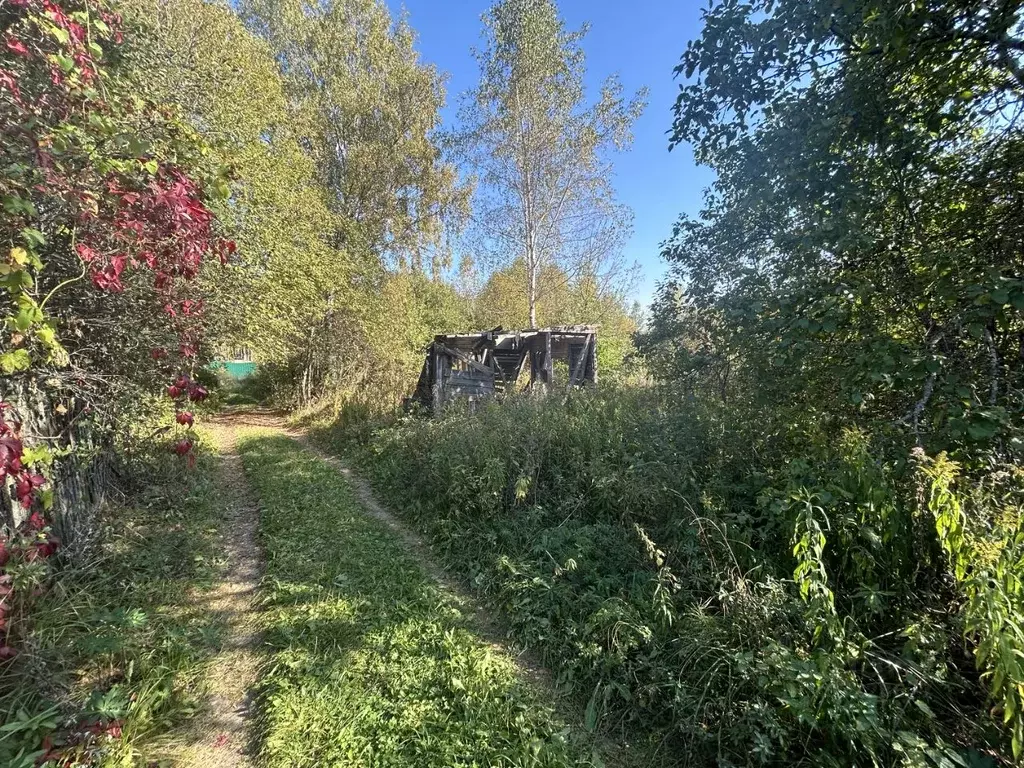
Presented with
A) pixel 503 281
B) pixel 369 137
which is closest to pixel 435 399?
pixel 369 137

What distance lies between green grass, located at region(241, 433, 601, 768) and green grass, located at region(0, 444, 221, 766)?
516 millimetres

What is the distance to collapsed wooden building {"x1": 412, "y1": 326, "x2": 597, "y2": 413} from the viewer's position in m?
8.91

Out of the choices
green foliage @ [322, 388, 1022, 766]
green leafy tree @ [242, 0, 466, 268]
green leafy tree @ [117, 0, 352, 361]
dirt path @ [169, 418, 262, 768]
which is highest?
green leafy tree @ [242, 0, 466, 268]

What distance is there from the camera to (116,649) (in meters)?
2.74

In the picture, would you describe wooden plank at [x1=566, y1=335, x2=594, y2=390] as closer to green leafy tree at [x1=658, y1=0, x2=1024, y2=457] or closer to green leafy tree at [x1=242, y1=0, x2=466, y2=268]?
green leafy tree at [x1=658, y1=0, x2=1024, y2=457]

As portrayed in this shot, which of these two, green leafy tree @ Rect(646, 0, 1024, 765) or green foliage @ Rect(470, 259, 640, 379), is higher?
green foliage @ Rect(470, 259, 640, 379)

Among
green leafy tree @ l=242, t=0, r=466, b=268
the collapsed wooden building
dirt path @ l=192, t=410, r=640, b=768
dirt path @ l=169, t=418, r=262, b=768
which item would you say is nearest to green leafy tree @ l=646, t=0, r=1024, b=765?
dirt path @ l=192, t=410, r=640, b=768

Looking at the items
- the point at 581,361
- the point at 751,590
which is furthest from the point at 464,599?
the point at 581,361

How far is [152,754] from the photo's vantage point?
2.28 m

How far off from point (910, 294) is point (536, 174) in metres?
12.5

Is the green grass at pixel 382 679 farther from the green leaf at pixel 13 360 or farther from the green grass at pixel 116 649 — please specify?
the green leaf at pixel 13 360

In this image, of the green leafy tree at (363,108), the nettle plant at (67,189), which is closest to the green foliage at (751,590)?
the nettle plant at (67,189)

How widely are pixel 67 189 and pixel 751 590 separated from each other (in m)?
4.44

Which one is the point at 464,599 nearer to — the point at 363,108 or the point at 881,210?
the point at 881,210
